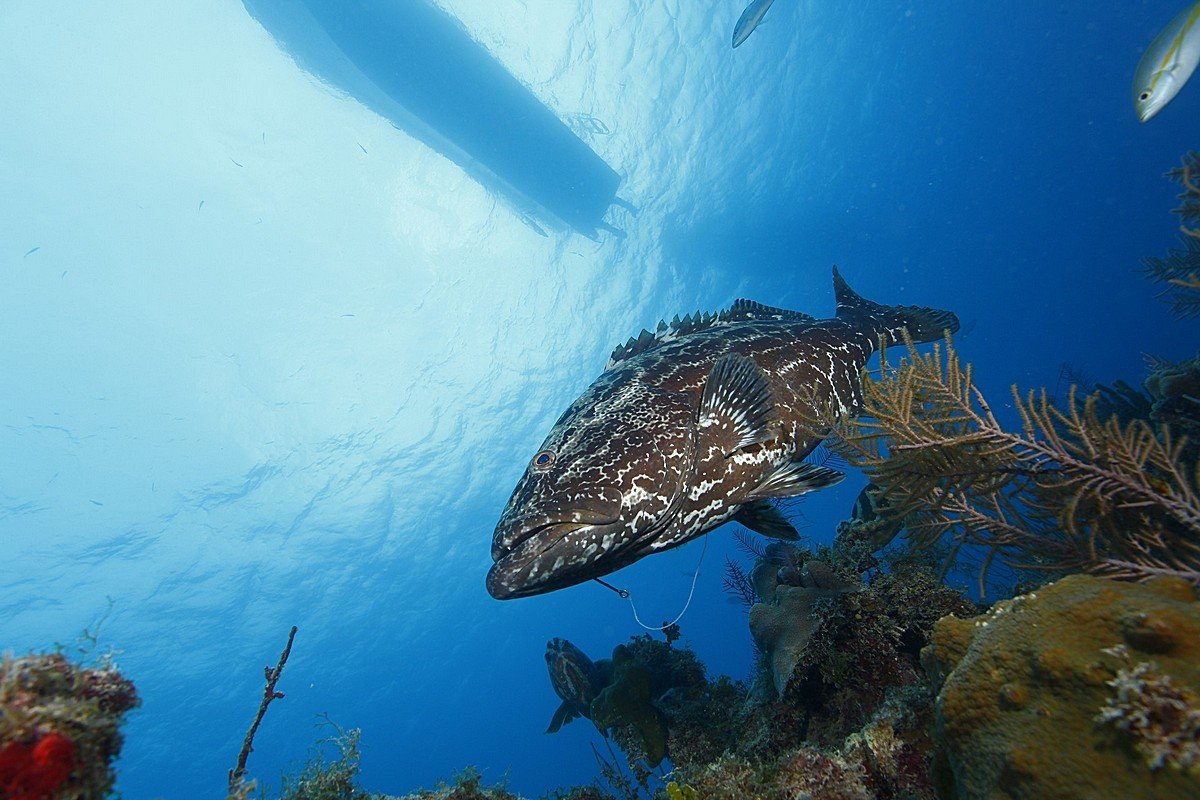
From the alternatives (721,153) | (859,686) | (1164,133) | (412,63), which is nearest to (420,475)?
(412,63)

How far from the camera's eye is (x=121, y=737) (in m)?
2.09

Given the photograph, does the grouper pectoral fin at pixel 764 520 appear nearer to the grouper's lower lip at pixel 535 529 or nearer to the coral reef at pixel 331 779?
the grouper's lower lip at pixel 535 529

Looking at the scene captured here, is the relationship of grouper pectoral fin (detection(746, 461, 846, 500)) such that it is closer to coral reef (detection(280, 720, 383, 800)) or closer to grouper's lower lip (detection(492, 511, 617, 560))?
grouper's lower lip (detection(492, 511, 617, 560))

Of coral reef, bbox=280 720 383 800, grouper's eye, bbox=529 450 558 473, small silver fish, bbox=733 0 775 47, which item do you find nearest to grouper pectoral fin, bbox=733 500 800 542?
grouper's eye, bbox=529 450 558 473

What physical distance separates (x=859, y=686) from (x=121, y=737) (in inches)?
193

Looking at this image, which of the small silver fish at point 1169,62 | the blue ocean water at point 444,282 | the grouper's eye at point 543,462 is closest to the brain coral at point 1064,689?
the grouper's eye at point 543,462

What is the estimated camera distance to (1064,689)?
185 cm

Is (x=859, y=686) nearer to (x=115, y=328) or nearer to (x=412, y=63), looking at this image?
(x=412, y=63)

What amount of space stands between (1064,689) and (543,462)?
298cm

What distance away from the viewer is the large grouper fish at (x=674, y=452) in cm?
336

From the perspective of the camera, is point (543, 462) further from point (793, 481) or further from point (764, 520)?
point (764, 520)

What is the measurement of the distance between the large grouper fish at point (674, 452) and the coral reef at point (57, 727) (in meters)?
1.80

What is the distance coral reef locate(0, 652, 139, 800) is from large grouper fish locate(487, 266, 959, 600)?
1804 millimetres

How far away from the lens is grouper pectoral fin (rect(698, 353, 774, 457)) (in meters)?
4.02
